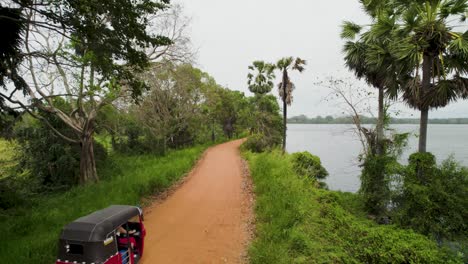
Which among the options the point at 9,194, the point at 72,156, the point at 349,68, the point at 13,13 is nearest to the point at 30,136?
the point at 72,156

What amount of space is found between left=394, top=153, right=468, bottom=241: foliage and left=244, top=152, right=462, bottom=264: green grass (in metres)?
1.56

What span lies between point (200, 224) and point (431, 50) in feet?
33.2

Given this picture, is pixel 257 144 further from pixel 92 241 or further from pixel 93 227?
pixel 92 241

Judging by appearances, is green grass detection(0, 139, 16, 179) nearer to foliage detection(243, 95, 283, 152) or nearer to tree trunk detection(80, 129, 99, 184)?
tree trunk detection(80, 129, 99, 184)

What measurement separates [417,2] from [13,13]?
12.7m

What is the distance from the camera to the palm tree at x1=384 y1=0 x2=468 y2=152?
8852mm

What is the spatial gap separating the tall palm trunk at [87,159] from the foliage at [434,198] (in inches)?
574

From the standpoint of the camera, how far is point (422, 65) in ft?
32.2

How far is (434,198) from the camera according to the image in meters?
8.27

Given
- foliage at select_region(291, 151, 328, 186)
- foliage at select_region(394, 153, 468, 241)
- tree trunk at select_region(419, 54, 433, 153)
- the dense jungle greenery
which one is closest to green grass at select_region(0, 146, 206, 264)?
→ the dense jungle greenery

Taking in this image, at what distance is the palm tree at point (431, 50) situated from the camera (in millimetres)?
8852

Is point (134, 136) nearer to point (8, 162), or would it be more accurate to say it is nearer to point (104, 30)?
point (8, 162)

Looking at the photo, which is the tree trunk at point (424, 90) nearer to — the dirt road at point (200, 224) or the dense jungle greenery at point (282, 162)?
the dense jungle greenery at point (282, 162)

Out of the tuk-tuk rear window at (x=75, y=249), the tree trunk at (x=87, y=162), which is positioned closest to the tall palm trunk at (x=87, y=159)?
the tree trunk at (x=87, y=162)
